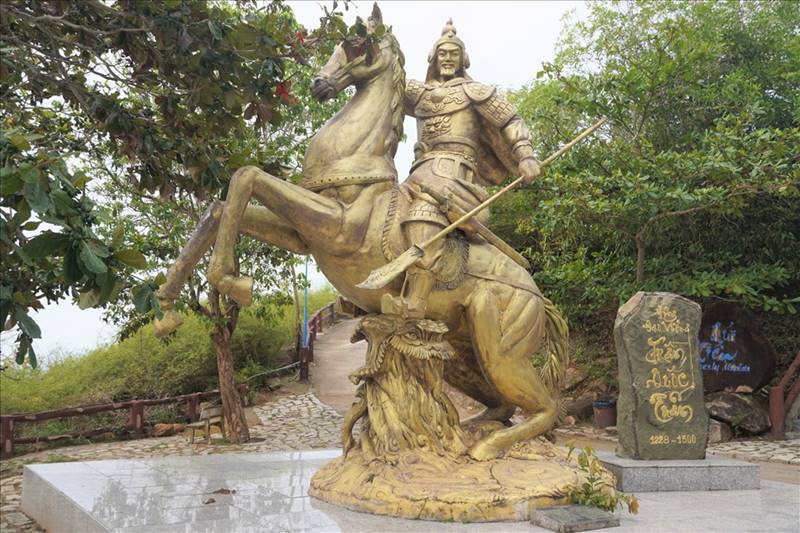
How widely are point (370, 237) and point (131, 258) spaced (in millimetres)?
2003

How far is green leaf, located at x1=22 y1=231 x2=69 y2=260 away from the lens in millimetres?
2521

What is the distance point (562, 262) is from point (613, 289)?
1.83m

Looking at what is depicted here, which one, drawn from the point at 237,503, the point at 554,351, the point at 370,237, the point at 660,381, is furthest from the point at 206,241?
the point at 660,381

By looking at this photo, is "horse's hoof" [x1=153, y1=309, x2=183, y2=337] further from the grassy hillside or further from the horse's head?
the grassy hillside

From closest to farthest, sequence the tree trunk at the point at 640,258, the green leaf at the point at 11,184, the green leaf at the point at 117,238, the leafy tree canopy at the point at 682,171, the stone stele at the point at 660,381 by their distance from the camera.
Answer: the green leaf at the point at 11,184 → the green leaf at the point at 117,238 → the stone stele at the point at 660,381 → the leafy tree canopy at the point at 682,171 → the tree trunk at the point at 640,258

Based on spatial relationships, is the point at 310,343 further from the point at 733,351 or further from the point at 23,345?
the point at 23,345

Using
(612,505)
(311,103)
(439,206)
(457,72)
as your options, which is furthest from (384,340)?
(311,103)

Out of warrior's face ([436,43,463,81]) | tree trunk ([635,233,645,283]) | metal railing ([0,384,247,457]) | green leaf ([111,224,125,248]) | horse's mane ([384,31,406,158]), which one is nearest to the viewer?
green leaf ([111,224,125,248])

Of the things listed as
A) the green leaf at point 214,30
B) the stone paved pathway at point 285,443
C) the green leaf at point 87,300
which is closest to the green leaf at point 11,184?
the green leaf at point 87,300

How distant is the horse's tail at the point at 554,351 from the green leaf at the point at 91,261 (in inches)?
133

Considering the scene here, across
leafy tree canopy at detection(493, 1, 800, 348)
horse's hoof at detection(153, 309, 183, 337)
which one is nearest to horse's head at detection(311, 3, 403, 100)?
horse's hoof at detection(153, 309, 183, 337)

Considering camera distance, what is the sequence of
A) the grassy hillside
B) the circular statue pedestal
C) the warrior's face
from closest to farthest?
the circular statue pedestal
the warrior's face
the grassy hillside

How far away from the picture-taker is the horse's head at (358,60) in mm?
4383

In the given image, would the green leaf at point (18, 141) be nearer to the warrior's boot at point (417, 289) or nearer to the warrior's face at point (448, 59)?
the warrior's boot at point (417, 289)
